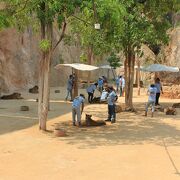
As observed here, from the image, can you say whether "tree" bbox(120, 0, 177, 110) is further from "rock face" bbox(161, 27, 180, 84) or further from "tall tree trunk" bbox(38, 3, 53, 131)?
"rock face" bbox(161, 27, 180, 84)

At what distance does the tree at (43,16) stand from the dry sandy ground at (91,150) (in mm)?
1674

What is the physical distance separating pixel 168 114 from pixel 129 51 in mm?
4038

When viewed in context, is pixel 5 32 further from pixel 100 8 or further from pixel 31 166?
pixel 31 166

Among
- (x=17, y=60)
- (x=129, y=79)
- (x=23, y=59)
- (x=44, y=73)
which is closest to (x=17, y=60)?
(x=17, y=60)

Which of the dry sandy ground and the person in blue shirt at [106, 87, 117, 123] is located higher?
the person in blue shirt at [106, 87, 117, 123]

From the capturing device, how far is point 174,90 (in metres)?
34.2

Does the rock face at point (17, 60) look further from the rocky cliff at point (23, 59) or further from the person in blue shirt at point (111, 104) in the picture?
the person in blue shirt at point (111, 104)

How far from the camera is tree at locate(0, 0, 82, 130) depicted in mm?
13977

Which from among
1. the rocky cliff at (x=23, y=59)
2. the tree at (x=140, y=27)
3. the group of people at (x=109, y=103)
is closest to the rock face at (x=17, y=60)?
the rocky cliff at (x=23, y=59)

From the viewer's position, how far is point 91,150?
39.8 feet

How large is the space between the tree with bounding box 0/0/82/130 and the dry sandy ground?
5.49ft

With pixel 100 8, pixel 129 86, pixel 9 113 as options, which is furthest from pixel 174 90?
pixel 100 8

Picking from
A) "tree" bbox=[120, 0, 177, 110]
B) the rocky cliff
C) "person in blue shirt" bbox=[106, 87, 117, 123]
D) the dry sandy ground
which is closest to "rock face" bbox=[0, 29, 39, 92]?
the rocky cliff

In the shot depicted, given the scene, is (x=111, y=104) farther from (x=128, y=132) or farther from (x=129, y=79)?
(x=129, y=79)
